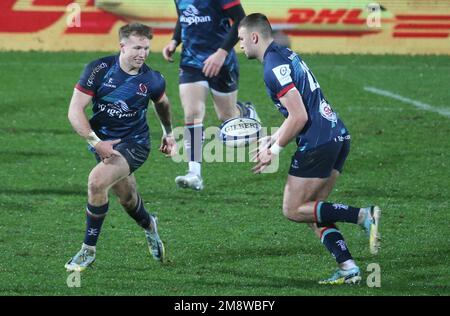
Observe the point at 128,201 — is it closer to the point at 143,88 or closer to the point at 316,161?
the point at 143,88

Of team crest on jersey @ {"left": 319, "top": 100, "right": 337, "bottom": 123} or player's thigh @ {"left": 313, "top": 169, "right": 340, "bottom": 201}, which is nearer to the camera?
team crest on jersey @ {"left": 319, "top": 100, "right": 337, "bottom": 123}

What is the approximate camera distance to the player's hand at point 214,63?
1188cm

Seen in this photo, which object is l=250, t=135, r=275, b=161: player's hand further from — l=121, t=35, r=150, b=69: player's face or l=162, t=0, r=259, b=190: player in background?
l=162, t=0, r=259, b=190: player in background

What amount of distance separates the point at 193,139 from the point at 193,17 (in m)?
1.39

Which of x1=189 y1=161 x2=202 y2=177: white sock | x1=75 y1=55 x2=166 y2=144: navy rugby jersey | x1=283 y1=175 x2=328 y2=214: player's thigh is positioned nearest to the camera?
x1=283 y1=175 x2=328 y2=214: player's thigh

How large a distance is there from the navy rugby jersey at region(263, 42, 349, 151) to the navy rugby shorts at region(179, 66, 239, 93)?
13.6ft

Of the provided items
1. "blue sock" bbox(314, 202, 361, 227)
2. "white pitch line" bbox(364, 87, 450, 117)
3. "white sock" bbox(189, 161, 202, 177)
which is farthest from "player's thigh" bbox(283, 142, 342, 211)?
"white pitch line" bbox(364, 87, 450, 117)

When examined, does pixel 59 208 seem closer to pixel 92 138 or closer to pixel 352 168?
pixel 92 138

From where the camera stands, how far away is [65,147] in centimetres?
1433

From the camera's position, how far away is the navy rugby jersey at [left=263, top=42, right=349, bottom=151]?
800 centimetres

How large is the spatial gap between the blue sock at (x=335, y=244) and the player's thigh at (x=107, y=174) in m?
1.66

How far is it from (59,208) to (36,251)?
182 centimetres

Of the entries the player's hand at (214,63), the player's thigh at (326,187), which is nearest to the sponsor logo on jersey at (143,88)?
the player's thigh at (326,187)

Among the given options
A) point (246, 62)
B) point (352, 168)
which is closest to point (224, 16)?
point (352, 168)
